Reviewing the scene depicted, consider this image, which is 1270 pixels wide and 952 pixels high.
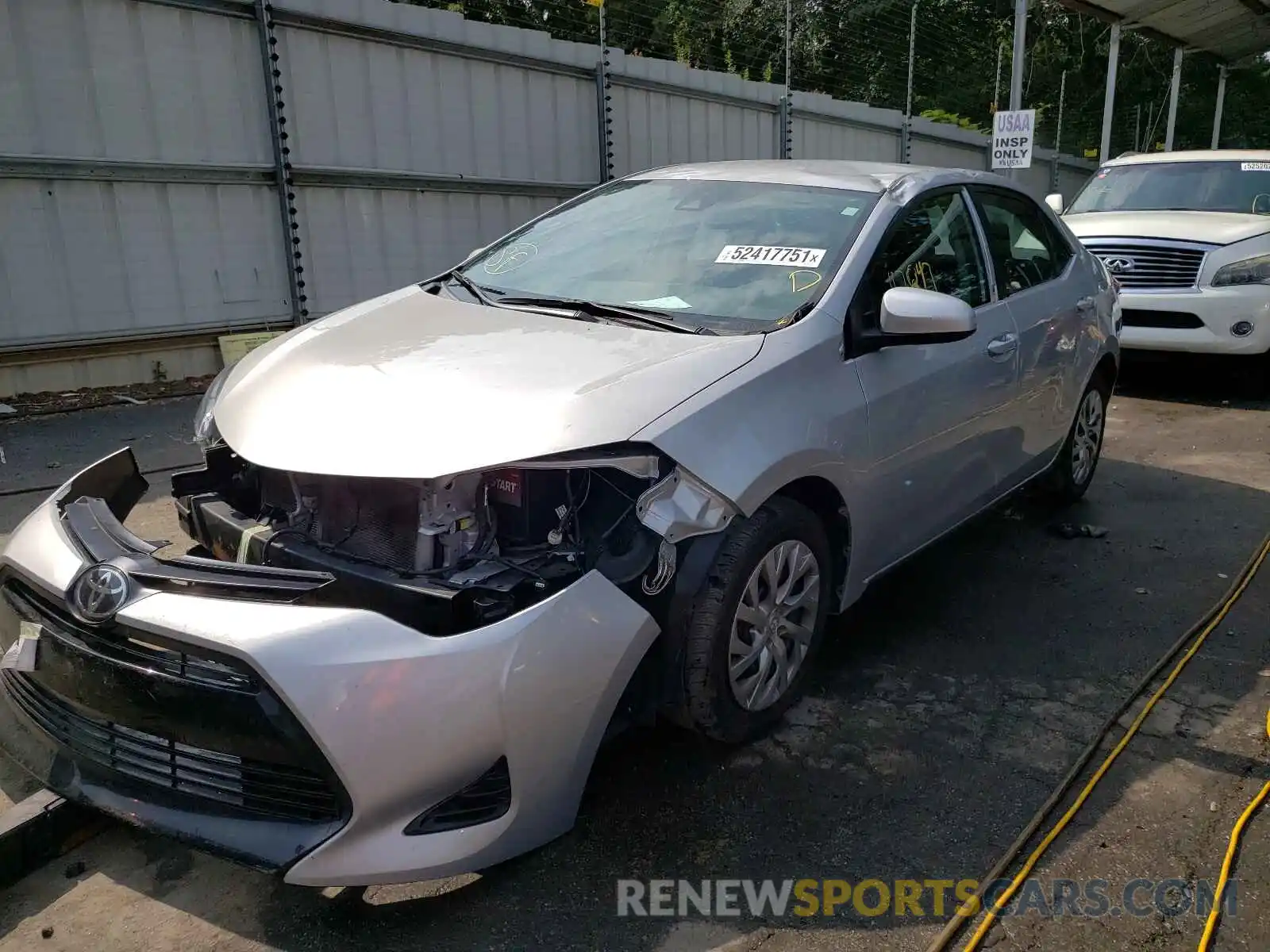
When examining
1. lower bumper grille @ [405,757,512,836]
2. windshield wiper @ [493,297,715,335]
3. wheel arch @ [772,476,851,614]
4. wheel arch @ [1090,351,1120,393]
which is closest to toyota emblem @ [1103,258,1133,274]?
wheel arch @ [1090,351,1120,393]

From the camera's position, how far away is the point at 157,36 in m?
6.79

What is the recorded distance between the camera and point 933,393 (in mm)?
3500

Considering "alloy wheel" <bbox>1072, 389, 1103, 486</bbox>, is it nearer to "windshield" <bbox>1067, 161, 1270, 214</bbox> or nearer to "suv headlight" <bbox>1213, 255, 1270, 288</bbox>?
"suv headlight" <bbox>1213, 255, 1270, 288</bbox>

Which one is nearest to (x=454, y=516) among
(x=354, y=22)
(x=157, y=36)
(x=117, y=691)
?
(x=117, y=691)

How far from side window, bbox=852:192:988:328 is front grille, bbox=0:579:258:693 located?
7.02 feet

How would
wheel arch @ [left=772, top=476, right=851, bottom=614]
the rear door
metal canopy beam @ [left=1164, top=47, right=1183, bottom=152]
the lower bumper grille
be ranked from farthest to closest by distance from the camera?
metal canopy beam @ [left=1164, top=47, right=1183, bottom=152]
the rear door
wheel arch @ [left=772, top=476, right=851, bottom=614]
the lower bumper grille

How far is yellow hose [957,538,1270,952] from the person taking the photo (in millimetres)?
2375

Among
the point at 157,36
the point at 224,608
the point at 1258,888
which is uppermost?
the point at 157,36

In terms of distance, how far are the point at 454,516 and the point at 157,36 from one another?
5.98m

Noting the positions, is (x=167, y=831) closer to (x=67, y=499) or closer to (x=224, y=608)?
(x=224, y=608)

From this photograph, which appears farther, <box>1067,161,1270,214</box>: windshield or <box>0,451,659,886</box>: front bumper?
<box>1067,161,1270,214</box>: windshield

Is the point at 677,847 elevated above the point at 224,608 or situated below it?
below

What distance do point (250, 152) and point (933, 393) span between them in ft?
19.1

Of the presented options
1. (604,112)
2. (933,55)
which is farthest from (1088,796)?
(933,55)
